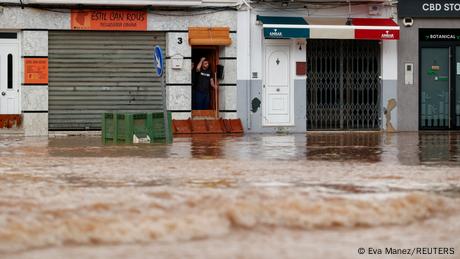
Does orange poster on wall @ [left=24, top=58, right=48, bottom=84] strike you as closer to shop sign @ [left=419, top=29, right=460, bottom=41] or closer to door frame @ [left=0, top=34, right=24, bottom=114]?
door frame @ [left=0, top=34, right=24, bottom=114]

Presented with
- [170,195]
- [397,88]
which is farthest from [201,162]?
[397,88]

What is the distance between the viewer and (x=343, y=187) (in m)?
7.34

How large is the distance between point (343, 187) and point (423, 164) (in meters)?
4.19

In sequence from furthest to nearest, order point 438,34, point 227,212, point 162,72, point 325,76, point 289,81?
point 438,34, point 325,76, point 289,81, point 162,72, point 227,212

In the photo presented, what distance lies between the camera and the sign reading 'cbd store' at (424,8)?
24875mm

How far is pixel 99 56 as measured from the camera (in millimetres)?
24016

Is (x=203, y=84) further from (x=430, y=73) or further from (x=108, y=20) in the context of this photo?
(x=430, y=73)

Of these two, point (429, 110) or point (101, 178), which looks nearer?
point (101, 178)

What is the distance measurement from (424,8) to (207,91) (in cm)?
652

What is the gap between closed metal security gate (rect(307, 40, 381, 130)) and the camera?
24.9 meters

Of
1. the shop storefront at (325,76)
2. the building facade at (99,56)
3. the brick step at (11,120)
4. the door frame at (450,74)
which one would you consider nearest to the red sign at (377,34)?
the shop storefront at (325,76)

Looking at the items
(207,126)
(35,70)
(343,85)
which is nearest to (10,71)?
(35,70)

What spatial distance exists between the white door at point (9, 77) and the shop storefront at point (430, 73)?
34.9 ft

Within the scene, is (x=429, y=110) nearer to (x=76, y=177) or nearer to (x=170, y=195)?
(x=76, y=177)
